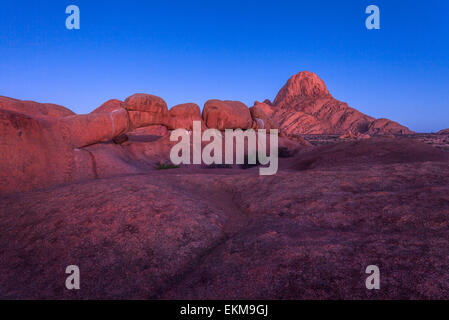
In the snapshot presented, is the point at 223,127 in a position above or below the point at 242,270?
above

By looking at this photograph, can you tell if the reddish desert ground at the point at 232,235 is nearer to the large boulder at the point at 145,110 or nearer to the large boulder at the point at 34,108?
the large boulder at the point at 34,108

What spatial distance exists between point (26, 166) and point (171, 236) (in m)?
6.06

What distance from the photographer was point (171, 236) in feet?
9.18

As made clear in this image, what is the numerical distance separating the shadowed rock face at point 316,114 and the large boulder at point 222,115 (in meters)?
49.9

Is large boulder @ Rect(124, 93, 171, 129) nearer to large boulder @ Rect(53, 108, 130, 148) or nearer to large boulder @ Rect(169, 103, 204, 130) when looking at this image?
large boulder @ Rect(53, 108, 130, 148)

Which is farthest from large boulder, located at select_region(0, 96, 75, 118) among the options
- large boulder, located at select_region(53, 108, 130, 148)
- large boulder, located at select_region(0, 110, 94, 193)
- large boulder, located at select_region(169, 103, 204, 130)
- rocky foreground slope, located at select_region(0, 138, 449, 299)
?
rocky foreground slope, located at select_region(0, 138, 449, 299)

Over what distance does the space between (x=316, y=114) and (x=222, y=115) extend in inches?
2540

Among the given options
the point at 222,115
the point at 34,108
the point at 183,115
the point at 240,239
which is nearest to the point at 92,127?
the point at 34,108

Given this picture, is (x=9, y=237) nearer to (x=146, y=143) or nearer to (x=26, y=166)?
(x=26, y=166)

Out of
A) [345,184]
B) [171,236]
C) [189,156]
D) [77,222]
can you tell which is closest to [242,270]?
[171,236]

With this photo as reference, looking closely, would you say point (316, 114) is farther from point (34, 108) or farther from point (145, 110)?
point (34, 108)

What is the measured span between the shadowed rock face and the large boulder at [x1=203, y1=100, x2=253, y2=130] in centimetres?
4985

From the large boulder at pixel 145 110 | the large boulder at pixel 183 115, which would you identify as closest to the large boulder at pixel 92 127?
the large boulder at pixel 145 110

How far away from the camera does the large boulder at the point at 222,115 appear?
16.5m
